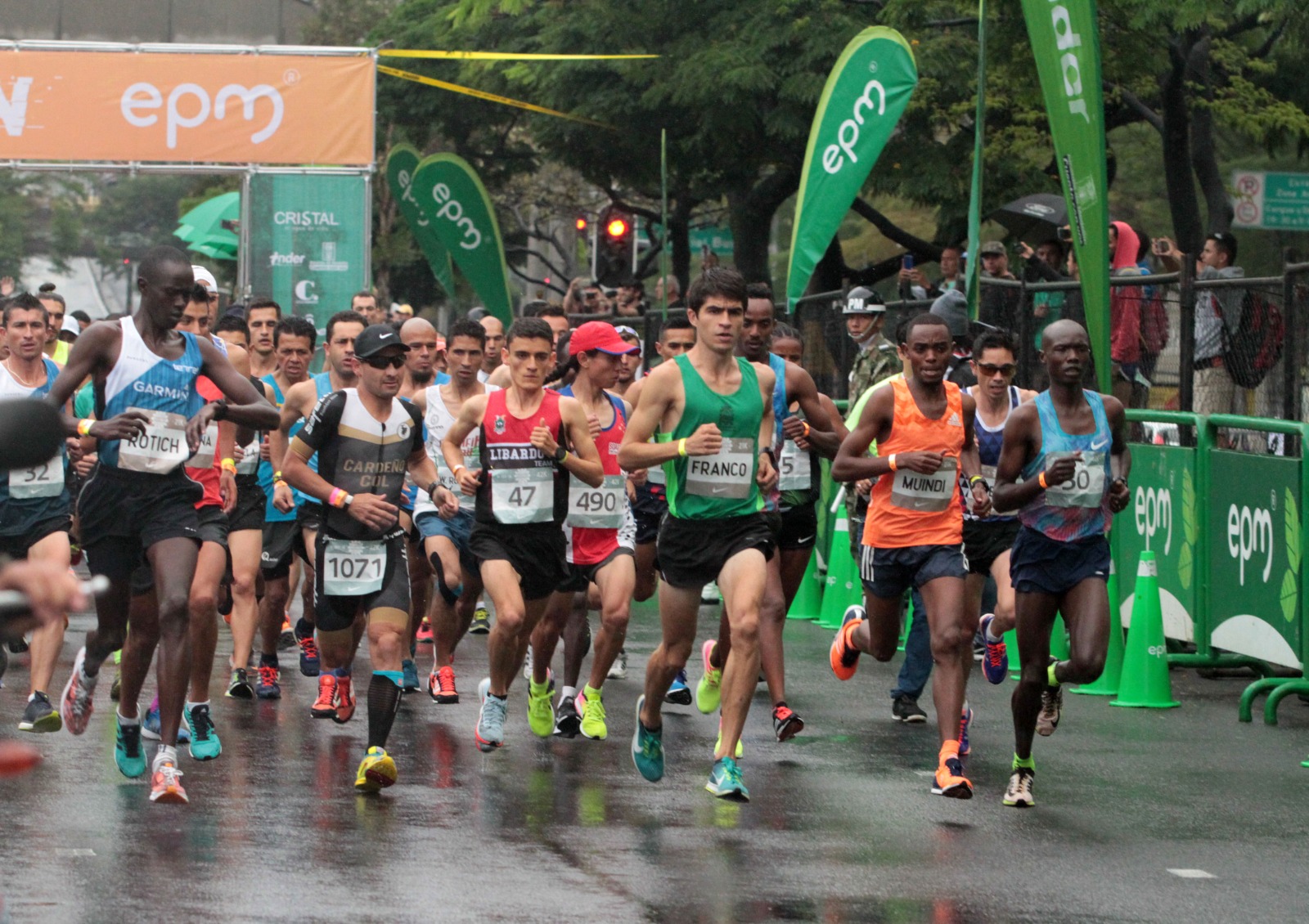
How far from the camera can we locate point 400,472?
952 cm

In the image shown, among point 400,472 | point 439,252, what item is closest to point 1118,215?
point 439,252

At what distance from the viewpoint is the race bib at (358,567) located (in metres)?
9.09

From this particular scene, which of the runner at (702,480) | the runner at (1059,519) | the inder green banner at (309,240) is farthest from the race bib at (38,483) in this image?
the inder green banner at (309,240)

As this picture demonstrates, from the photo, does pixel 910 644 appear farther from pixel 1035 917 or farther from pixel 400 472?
pixel 1035 917

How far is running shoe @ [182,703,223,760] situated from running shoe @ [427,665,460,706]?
6.43 ft

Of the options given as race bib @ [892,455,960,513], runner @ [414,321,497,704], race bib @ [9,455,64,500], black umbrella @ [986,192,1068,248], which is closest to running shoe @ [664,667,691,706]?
runner @ [414,321,497,704]

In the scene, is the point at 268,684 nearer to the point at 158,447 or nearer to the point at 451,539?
the point at 451,539

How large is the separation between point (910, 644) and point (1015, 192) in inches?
562

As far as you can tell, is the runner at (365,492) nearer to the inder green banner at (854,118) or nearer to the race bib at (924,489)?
the race bib at (924,489)

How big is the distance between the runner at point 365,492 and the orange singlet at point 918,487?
2046mm

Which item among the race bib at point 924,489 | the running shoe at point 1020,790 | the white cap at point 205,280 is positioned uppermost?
the white cap at point 205,280

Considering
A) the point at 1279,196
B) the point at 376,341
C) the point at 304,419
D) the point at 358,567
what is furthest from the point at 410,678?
the point at 1279,196

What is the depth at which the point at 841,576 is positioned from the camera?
15250 millimetres

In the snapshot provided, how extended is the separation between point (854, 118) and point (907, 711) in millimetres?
4402
